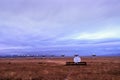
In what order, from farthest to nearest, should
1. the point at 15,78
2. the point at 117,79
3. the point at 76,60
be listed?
the point at 76,60
the point at 15,78
the point at 117,79

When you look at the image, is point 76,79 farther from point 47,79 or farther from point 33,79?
point 33,79

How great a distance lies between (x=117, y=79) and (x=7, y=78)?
1460 cm

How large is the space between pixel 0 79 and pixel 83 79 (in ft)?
35.8

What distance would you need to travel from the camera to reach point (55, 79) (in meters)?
29.5

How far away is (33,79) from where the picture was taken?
99.0ft

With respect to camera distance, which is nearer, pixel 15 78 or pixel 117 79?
pixel 117 79

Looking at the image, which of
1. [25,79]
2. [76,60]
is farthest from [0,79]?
[76,60]

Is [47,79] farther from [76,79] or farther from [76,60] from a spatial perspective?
[76,60]

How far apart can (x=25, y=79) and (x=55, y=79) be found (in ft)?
13.0

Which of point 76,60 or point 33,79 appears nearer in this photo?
point 33,79

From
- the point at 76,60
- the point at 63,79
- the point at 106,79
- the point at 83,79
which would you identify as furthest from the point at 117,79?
the point at 76,60

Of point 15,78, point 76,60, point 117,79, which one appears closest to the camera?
point 117,79

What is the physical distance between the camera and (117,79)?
29.0 metres

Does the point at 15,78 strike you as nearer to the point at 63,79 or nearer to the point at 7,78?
the point at 7,78
